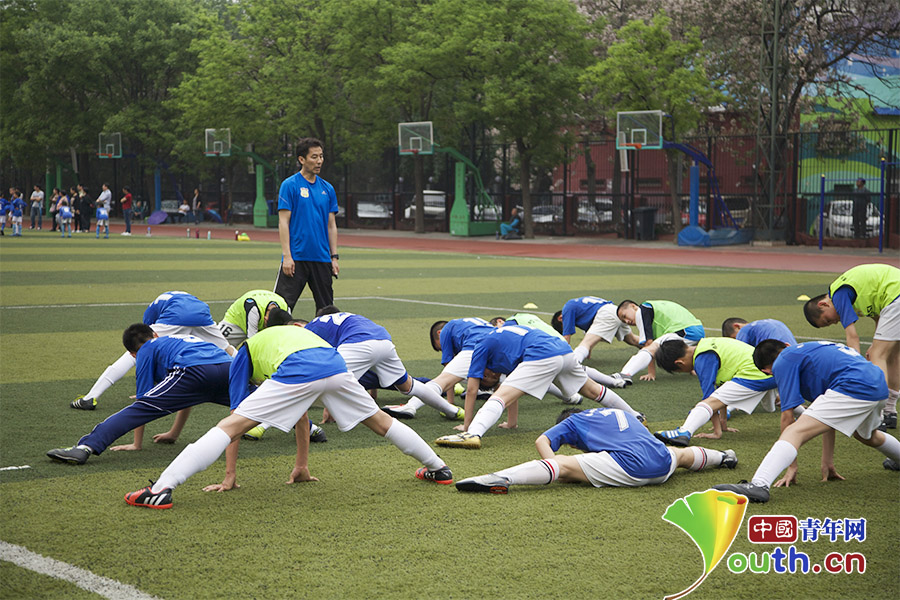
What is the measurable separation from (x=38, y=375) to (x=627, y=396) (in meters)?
5.85

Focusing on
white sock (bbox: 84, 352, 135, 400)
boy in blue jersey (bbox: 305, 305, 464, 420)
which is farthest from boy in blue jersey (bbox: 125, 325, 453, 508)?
white sock (bbox: 84, 352, 135, 400)

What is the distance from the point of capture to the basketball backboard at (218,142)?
4636cm

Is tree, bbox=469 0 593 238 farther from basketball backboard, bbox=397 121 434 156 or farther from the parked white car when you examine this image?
the parked white car

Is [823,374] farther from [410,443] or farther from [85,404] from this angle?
[85,404]

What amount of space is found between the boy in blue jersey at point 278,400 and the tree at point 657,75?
27748mm

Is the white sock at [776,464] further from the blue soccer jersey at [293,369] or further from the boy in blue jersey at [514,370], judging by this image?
the blue soccer jersey at [293,369]

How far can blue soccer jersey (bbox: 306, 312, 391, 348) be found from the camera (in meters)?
7.52

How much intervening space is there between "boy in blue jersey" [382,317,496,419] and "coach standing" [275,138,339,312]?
174cm

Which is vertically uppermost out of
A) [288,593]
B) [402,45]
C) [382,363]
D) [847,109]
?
[402,45]

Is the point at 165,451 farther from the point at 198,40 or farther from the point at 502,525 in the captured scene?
the point at 198,40

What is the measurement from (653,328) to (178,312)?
4676 mm

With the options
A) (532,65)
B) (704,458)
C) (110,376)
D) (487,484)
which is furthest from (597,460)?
(532,65)

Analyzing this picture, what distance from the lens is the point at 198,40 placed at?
49281 mm

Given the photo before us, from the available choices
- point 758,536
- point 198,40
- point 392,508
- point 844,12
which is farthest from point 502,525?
point 198,40
